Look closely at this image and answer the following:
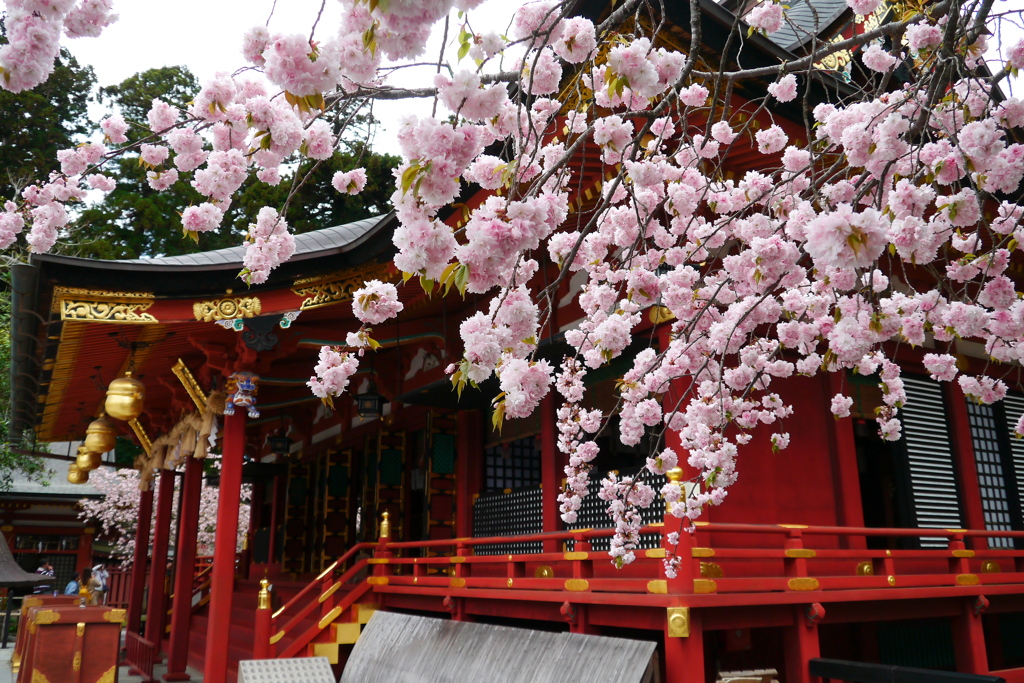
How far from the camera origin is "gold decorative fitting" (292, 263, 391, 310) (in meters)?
7.32

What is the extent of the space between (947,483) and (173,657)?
31.0 ft

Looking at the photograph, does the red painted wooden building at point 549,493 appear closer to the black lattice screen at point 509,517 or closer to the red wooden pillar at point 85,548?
the black lattice screen at point 509,517

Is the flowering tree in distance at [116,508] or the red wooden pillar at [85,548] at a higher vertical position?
the flowering tree in distance at [116,508]

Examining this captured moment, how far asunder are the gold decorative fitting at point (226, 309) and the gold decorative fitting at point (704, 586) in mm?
4701

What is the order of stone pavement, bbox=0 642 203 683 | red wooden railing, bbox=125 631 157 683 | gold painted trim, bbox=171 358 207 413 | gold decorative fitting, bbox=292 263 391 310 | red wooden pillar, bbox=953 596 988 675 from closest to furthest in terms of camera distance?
red wooden pillar, bbox=953 596 988 675 < gold decorative fitting, bbox=292 263 391 310 < gold painted trim, bbox=171 358 207 413 < red wooden railing, bbox=125 631 157 683 < stone pavement, bbox=0 642 203 683

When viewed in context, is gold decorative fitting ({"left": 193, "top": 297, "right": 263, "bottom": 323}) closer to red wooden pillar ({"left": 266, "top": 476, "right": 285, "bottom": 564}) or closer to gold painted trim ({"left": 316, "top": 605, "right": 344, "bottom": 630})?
gold painted trim ({"left": 316, "top": 605, "right": 344, "bottom": 630})

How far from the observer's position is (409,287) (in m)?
7.68

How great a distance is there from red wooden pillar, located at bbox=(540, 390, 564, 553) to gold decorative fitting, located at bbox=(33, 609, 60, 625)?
16.1 ft

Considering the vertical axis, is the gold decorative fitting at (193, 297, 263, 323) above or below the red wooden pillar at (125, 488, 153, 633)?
above

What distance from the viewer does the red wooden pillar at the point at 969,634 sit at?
6.45 m

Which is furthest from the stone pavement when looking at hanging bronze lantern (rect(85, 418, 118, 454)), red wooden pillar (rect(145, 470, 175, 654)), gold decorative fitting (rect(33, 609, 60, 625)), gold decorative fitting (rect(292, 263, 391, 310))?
gold decorative fitting (rect(292, 263, 391, 310))

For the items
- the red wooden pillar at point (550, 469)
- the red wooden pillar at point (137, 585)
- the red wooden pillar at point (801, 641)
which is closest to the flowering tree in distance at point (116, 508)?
the red wooden pillar at point (137, 585)

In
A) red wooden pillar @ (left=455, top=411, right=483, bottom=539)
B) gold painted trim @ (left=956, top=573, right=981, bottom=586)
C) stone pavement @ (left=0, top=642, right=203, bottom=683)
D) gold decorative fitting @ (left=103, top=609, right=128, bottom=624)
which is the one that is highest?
red wooden pillar @ (left=455, top=411, right=483, bottom=539)

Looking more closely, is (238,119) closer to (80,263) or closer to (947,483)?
(80,263)
